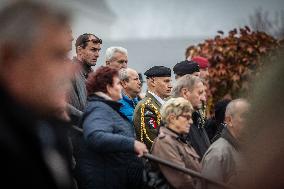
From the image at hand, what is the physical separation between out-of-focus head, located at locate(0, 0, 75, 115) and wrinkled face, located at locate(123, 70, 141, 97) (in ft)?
17.5

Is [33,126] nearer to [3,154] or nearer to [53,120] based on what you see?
[3,154]

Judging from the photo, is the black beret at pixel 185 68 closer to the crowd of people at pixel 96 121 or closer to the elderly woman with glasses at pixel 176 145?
the crowd of people at pixel 96 121

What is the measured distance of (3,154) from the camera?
166 cm

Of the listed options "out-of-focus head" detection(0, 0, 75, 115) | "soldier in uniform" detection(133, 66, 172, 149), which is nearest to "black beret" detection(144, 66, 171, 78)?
"soldier in uniform" detection(133, 66, 172, 149)

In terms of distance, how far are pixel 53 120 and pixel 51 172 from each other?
11.3 inches

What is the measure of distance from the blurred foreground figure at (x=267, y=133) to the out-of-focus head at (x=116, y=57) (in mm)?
5278

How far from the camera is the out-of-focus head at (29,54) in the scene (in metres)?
1.82

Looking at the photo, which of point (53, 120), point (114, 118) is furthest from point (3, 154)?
point (114, 118)

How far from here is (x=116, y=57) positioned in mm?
7707

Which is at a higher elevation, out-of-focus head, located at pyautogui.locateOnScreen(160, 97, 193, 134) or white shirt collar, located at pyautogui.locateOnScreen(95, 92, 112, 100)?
white shirt collar, located at pyautogui.locateOnScreen(95, 92, 112, 100)

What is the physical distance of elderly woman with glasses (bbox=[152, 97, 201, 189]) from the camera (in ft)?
18.4

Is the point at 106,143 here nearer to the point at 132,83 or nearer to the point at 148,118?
the point at 148,118

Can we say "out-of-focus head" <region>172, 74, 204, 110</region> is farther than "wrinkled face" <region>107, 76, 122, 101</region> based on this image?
Yes

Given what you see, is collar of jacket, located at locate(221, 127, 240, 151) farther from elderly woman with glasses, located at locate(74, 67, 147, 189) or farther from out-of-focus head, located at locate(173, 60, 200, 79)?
out-of-focus head, located at locate(173, 60, 200, 79)
